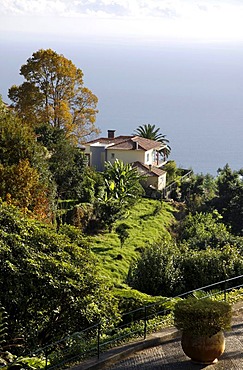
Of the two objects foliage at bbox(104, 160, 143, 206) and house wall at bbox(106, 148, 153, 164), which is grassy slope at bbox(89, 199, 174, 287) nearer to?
foliage at bbox(104, 160, 143, 206)

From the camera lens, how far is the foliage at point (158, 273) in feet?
75.2

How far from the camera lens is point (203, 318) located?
38.4ft

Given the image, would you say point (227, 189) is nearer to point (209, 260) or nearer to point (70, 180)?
point (70, 180)

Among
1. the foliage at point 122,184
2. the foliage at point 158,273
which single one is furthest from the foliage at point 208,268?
the foliage at point 122,184

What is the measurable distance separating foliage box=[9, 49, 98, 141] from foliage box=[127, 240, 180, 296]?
2572 centimetres

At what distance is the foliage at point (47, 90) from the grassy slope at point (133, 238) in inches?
337

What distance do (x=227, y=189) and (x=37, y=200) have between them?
836 inches

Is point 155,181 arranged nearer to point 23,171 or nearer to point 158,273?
point 23,171

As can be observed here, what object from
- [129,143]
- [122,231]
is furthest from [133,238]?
[129,143]

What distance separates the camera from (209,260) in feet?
76.0

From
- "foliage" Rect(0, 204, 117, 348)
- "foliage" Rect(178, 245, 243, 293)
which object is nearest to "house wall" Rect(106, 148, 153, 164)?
"foliage" Rect(178, 245, 243, 293)

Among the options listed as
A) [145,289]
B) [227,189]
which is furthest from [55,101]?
[145,289]

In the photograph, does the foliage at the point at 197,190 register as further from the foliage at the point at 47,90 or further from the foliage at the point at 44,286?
the foliage at the point at 44,286

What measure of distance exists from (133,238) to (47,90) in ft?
49.8
